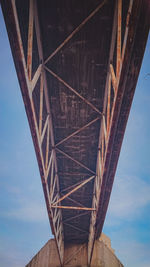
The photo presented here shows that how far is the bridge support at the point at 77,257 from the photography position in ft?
39.6

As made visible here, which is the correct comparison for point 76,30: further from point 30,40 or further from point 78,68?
point 30,40

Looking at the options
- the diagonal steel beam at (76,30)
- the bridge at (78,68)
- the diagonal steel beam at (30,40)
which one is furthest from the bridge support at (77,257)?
the diagonal steel beam at (30,40)

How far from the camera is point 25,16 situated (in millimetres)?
4633

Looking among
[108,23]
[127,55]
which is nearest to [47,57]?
[108,23]

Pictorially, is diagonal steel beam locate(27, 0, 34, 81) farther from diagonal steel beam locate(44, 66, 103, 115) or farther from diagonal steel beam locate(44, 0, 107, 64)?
diagonal steel beam locate(44, 66, 103, 115)

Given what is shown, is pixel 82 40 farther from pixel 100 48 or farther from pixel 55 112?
pixel 55 112

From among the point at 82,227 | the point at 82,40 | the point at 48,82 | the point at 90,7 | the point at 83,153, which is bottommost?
the point at 82,227

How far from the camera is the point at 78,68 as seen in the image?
5676 mm

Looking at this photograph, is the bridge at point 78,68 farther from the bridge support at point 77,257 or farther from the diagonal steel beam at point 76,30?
the bridge support at point 77,257

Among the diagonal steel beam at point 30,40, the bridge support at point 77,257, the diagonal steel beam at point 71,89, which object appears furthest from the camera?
the bridge support at point 77,257

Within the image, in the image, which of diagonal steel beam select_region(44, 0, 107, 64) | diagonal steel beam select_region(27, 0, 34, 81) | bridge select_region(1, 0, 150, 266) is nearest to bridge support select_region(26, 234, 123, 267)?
bridge select_region(1, 0, 150, 266)

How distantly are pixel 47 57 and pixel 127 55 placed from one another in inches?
128

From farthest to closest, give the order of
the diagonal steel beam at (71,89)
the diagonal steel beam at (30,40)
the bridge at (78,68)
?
the diagonal steel beam at (71,89), the diagonal steel beam at (30,40), the bridge at (78,68)

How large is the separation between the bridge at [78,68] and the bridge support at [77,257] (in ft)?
20.1
